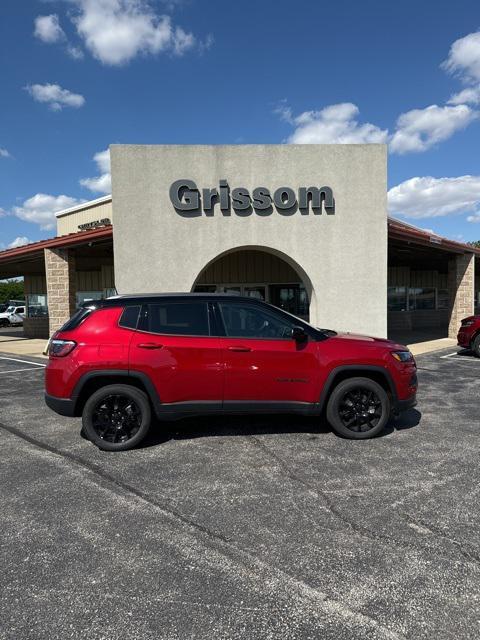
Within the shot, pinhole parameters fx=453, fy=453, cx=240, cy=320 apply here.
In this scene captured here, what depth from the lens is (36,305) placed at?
24734 mm

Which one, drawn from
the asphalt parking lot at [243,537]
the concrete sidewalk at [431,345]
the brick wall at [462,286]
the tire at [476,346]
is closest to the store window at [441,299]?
the brick wall at [462,286]

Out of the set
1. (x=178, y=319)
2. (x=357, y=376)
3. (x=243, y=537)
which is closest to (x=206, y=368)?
(x=178, y=319)

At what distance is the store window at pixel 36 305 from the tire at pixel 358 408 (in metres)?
22.1

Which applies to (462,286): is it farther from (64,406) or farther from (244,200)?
(64,406)

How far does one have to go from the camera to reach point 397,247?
16.2m

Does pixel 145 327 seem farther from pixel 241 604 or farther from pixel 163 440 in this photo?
pixel 241 604

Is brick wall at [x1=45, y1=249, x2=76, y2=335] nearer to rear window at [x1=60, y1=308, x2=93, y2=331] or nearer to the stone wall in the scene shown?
rear window at [x1=60, y1=308, x2=93, y2=331]

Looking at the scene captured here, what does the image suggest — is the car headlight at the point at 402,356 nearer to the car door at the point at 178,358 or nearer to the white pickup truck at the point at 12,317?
the car door at the point at 178,358

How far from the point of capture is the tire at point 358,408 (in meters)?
5.59

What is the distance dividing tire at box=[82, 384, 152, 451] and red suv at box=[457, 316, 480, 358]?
1095 centimetres

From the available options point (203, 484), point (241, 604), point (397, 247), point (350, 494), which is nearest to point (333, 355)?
point (350, 494)

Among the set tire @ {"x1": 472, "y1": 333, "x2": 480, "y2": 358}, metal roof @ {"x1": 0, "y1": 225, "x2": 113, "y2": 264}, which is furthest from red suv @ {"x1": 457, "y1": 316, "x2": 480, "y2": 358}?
metal roof @ {"x1": 0, "y1": 225, "x2": 113, "y2": 264}

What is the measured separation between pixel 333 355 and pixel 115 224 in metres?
8.00

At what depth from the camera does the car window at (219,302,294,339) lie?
18.2 ft
